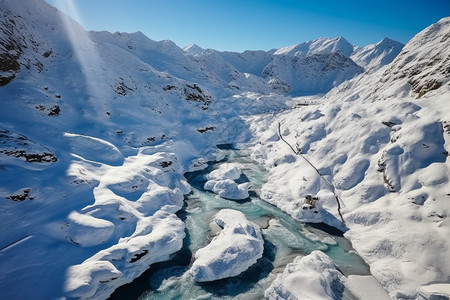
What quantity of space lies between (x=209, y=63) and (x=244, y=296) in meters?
109

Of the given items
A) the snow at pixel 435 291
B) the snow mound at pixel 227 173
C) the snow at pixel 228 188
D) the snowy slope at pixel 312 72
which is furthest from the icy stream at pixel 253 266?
the snowy slope at pixel 312 72

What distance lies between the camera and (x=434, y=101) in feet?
81.4

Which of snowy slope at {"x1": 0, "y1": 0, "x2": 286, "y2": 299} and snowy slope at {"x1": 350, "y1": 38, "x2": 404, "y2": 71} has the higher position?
snowy slope at {"x1": 350, "y1": 38, "x2": 404, "y2": 71}

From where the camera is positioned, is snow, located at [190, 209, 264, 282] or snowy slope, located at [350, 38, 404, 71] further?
snowy slope, located at [350, 38, 404, 71]

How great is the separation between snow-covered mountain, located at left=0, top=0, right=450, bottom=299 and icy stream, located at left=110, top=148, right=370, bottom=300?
76 centimetres

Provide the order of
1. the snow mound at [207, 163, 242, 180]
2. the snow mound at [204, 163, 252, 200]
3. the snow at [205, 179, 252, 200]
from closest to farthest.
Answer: the snow at [205, 179, 252, 200] < the snow mound at [204, 163, 252, 200] < the snow mound at [207, 163, 242, 180]

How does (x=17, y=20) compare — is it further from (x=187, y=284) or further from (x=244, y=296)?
(x=244, y=296)

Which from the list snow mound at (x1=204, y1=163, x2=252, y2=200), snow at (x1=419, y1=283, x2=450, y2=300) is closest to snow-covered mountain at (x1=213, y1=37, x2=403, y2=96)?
snow mound at (x1=204, y1=163, x2=252, y2=200)

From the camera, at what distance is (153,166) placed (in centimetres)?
2750

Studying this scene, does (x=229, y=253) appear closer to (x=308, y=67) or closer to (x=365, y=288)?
(x=365, y=288)

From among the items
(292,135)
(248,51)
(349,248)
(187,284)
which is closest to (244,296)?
(187,284)

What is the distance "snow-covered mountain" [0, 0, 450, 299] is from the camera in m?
14.5

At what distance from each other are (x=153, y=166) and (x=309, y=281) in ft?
65.4

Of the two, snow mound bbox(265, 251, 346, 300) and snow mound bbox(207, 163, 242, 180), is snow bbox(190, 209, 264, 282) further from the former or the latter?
snow mound bbox(207, 163, 242, 180)
